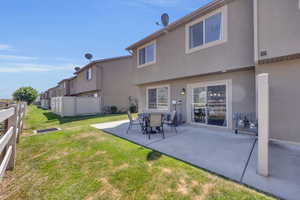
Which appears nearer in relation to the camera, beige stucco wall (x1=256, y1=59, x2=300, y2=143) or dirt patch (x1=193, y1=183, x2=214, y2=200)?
dirt patch (x1=193, y1=183, x2=214, y2=200)

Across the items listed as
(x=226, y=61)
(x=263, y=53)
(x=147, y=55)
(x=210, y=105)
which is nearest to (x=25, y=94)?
(x=147, y=55)

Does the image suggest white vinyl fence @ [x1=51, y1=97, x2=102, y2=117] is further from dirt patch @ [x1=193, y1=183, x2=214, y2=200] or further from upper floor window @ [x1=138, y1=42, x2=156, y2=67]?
dirt patch @ [x1=193, y1=183, x2=214, y2=200]

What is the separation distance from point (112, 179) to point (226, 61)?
6049mm

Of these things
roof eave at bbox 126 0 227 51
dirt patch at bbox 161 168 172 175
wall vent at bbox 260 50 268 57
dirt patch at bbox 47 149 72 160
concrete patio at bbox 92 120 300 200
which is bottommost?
dirt patch at bbox 47 149 72 160

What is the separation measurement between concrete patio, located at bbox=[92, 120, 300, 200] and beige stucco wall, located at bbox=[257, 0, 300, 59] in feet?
10.1

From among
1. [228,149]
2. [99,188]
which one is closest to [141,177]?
[99,188]

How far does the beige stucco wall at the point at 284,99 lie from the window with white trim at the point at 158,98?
5.43 meters

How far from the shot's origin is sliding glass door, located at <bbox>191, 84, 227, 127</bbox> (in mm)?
6820

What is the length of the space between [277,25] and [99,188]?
681 centimetres

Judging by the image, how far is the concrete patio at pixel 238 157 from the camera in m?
2.74

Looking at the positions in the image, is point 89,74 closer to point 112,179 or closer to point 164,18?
point 164,18

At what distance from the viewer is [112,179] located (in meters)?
3.06

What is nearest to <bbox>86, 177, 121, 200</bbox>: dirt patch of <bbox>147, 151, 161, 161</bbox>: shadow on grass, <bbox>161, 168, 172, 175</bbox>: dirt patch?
<bbox>161, 168, 172, 175</bbox>: dirt patch

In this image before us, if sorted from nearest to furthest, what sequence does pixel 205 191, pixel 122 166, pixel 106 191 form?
1. pixel 205 191
2. pixel 106 191
3. pixel 122 166
